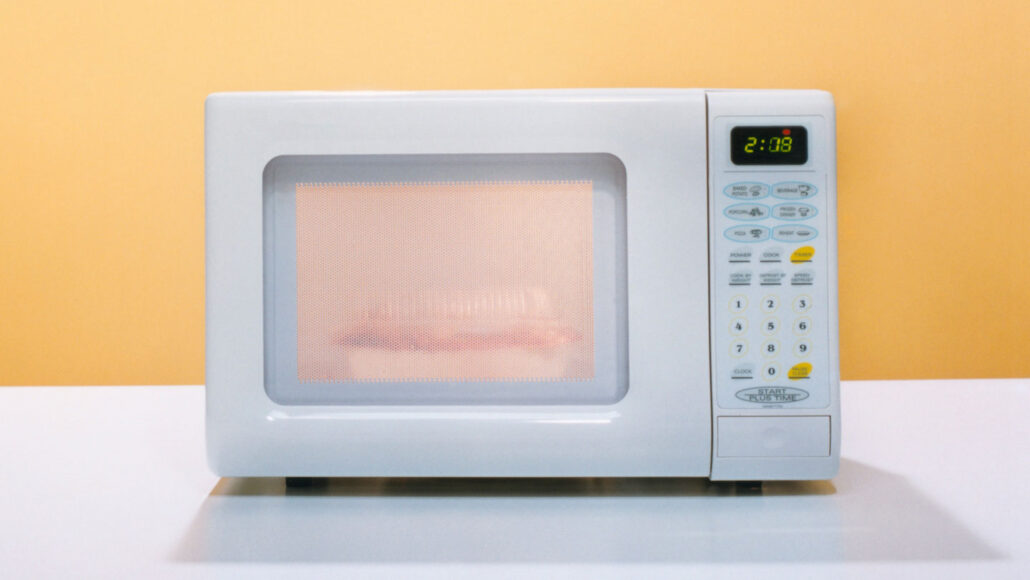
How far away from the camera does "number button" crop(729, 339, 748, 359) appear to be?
1.56 ft

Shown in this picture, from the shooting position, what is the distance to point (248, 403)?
0.48 meters

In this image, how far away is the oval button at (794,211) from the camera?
0.47 meters

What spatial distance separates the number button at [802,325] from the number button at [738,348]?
0.11ft

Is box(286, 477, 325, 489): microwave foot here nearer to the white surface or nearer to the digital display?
the white surface

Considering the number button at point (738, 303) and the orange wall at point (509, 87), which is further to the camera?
the orange wall at point (509, 87)

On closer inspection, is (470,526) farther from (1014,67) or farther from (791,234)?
(1014,67)

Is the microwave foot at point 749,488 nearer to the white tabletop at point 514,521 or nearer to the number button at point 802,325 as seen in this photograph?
the white tabletop at point 514,521

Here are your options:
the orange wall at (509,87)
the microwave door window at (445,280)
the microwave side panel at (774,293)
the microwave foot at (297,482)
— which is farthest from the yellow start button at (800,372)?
the orange wall at (509,87)

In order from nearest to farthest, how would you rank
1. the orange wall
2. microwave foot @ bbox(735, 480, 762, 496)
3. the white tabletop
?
the white tabletop < microwave foot @ bbox(735, 480, 762, 496) < the orange wall

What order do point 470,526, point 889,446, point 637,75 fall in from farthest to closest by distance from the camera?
point 637,75, point 889,446, point 470,526

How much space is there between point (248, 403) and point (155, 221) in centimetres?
106

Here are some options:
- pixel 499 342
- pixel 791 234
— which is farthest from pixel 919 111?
pixel 499 342

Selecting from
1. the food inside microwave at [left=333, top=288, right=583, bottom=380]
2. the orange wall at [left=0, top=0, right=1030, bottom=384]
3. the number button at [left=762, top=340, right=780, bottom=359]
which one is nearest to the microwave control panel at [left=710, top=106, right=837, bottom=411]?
the number button at [left=762, top=340, right=780, bottom=359]

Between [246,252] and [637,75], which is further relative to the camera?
[637,75]
